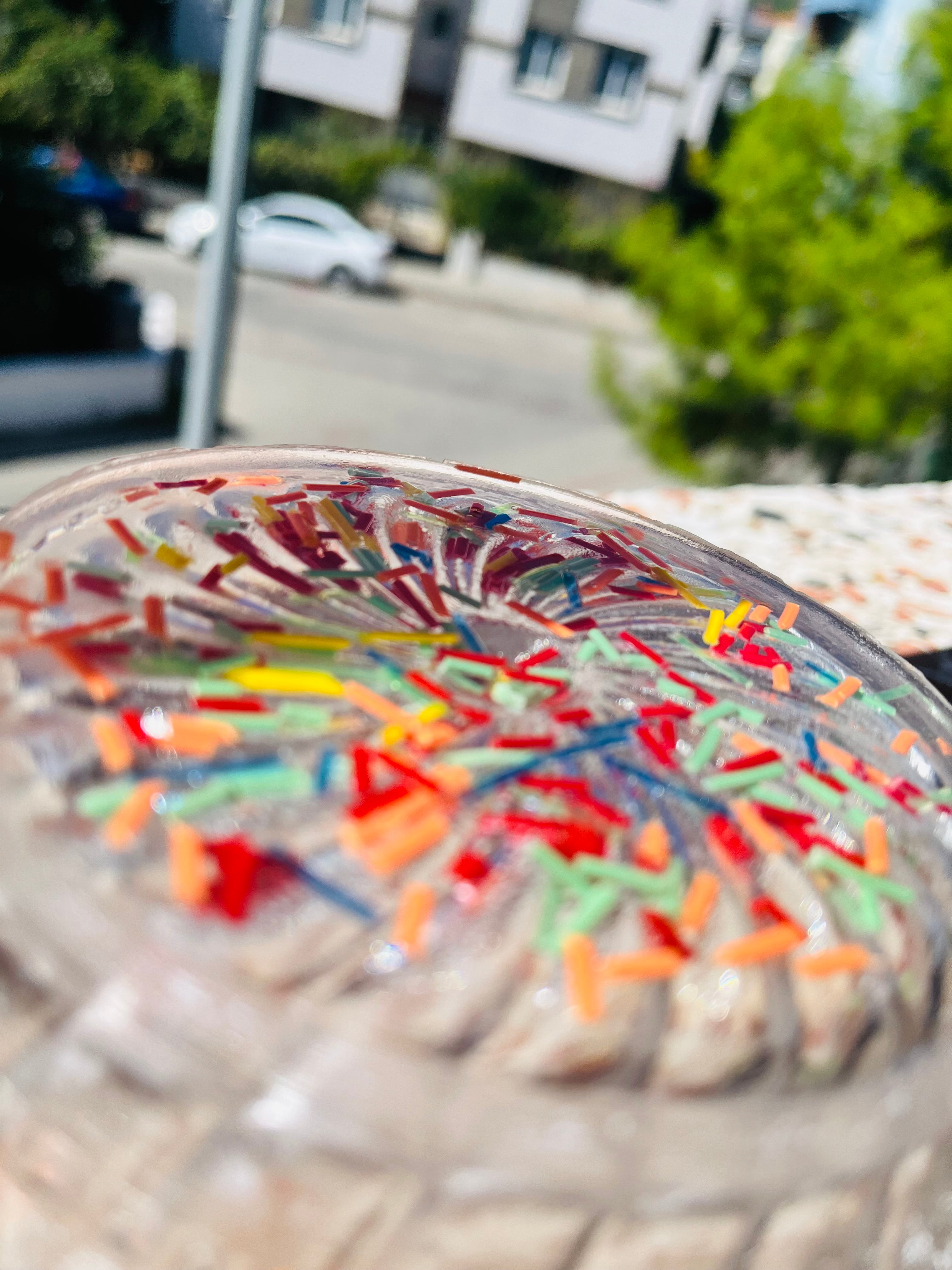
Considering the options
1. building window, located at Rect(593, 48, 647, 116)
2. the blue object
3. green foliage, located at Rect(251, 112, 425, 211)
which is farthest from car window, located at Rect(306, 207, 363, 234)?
the blue object

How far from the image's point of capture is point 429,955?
2.64ft

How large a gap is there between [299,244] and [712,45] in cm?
1135

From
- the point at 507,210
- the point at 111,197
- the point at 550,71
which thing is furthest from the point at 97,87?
the point at 550,71

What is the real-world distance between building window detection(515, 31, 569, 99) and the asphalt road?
222 inches

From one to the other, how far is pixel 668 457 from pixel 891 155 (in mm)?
2860

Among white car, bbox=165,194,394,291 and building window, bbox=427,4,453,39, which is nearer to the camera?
white car, bbox=165,194,394,291

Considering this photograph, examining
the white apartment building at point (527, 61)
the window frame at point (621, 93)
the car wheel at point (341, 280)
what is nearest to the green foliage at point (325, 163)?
the white apartment building at point (527, 61)

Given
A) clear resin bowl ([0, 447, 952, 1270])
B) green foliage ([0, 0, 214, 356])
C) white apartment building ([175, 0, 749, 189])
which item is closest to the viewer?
clear resin bowl ([0, 447, 952, 1270])

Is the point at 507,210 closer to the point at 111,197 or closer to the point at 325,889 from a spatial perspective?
the point at 111,197

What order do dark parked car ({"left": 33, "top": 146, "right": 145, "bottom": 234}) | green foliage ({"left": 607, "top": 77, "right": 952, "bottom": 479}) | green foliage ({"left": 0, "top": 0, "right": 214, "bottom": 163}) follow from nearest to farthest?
green foliage ({"left": 607, "top": 77, "right": 952, "bottom": 479})
dark parked car ({"left": 33, "top": 146, "right": 145, "bottom": 234})
green foliage ({"left": 0, "top": 0, "right": 214, "bottom": 163})

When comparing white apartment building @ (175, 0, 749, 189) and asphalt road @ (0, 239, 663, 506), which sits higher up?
white apartment building @ (175, 0, 749, 189)

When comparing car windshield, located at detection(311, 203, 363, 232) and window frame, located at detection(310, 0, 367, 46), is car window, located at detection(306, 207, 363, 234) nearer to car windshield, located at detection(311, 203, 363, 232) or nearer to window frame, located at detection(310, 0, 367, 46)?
car windshield, located at detection(311, 203, 363, 232)

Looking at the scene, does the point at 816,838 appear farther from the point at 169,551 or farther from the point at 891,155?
the point at 891,155

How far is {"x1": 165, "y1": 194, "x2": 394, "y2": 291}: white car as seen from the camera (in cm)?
1775
